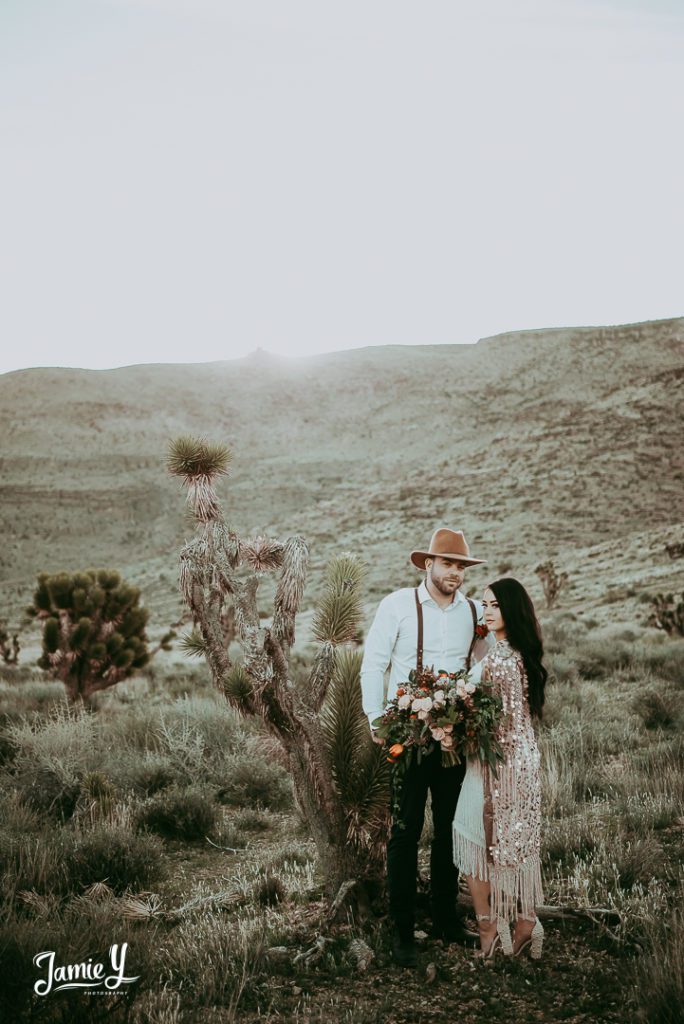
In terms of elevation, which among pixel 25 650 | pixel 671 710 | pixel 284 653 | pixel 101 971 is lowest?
pixel 25 650

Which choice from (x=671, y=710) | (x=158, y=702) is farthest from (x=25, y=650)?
Answer: (x=671, y=710)

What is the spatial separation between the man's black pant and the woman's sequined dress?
0.20 meters

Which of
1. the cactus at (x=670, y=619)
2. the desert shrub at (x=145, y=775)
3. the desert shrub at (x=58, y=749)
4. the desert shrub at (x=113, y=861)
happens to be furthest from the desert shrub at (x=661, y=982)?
the cactus at (x=670, y=619)

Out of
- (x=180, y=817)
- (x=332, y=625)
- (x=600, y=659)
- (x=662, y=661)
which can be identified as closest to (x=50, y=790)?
(x=180, y=817)

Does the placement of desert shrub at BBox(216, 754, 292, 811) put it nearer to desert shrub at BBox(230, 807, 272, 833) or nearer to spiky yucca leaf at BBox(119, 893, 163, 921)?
desert shrub at BBox(230, 807, 272, 833)

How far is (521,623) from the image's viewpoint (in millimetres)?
4035

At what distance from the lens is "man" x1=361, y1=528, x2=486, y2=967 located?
4.15 meters

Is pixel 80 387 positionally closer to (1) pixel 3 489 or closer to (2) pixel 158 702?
(1) pixel 3 489

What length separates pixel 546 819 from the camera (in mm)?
6098

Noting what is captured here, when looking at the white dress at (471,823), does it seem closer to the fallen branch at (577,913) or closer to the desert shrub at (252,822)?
the fallen branch at (577,913)

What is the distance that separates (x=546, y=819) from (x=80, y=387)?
253 ft

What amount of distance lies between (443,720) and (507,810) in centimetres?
60

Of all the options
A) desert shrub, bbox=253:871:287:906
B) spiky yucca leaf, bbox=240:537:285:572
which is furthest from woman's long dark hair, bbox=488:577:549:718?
desert shrub, bbox=253:871:287:906

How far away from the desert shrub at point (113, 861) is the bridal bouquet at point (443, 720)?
2.38 meters
